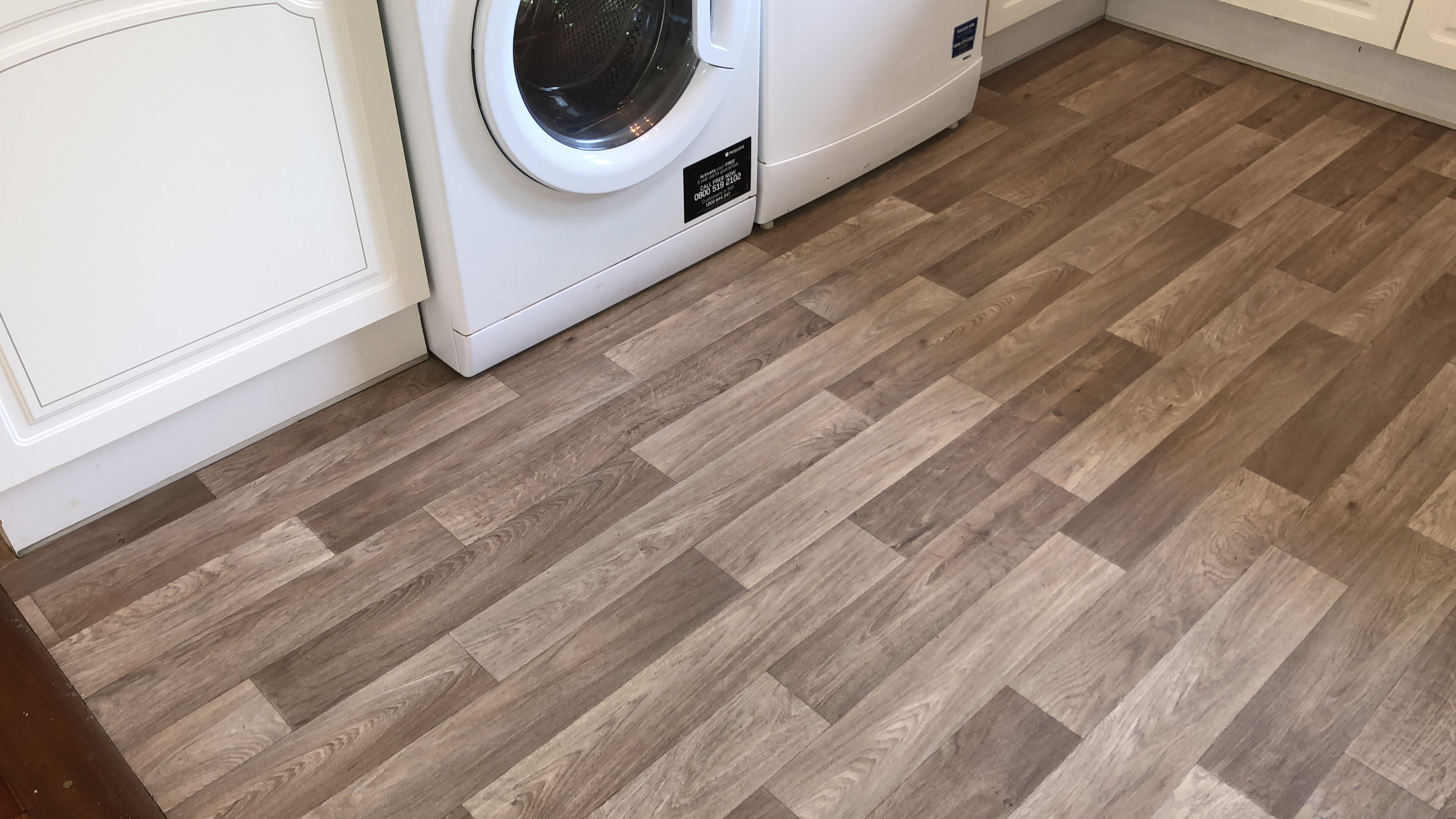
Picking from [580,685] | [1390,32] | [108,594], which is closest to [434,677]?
[580,685]

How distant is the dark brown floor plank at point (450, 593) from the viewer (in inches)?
54.9

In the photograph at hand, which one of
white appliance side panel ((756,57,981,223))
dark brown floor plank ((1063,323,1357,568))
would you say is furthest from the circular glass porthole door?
dark brown floor plank ((1063,323,1357,568))

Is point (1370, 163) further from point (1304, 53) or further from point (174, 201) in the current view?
point (174, 201)

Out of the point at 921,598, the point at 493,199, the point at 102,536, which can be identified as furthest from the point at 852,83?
the point at 102,536

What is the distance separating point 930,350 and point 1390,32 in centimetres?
134

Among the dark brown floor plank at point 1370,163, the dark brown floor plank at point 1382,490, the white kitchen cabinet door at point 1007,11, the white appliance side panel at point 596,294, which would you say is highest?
the white kitchen cabinet door at point 1007,11

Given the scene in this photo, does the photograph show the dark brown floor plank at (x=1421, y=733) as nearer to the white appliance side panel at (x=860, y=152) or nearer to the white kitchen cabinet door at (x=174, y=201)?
the white appliance side panel at (x=860, y=152)

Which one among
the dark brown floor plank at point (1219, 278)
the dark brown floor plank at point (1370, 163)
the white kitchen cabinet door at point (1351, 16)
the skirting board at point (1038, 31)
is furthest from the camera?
the skirting board at point (1038, 31)

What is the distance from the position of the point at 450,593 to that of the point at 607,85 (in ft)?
2.69

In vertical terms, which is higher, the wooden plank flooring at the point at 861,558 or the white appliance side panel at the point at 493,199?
the white appliance side panel at the point at 493,199

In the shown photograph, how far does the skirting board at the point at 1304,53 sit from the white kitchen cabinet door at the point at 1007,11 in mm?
127

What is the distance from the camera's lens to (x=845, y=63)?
2.10m

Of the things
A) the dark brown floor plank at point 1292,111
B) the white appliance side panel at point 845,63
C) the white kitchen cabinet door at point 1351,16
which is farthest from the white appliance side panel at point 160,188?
the white kitchen cabinet door at point 1351,16

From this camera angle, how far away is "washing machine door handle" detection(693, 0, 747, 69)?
1794 mm
